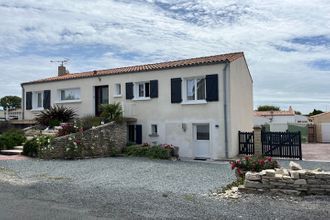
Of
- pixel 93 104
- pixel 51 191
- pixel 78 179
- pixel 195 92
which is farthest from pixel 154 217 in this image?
pixel 93 104

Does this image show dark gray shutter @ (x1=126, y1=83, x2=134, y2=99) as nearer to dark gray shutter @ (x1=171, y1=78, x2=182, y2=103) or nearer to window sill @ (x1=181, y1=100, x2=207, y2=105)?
dark gray shutter @ (x1=171, y1=78, x2=182, y2=103)

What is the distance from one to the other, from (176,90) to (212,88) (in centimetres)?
226

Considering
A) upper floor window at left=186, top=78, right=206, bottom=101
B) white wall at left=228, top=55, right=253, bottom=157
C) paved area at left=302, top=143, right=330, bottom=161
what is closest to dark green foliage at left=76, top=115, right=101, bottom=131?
upper floor window at left=186, top=78, right=206, bottom=101

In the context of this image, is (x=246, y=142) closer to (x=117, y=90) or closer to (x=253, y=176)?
(x=117, y=90)

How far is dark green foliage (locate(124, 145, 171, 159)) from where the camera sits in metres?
19.8

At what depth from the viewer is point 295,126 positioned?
3588cm

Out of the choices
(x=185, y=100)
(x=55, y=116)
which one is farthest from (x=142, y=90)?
(x=55, y=116)

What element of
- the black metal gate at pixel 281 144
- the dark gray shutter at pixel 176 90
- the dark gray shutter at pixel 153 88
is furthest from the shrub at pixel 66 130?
the black metal gate at pixel 281 144

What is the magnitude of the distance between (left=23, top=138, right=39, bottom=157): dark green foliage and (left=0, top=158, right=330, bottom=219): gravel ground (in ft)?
11.4

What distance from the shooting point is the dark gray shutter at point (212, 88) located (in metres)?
19.9

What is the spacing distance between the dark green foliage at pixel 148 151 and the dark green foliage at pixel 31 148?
16.4ft

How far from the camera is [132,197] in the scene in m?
9.69

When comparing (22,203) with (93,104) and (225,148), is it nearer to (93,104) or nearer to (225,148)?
(225,148)

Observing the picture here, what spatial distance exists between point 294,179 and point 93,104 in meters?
17.2
